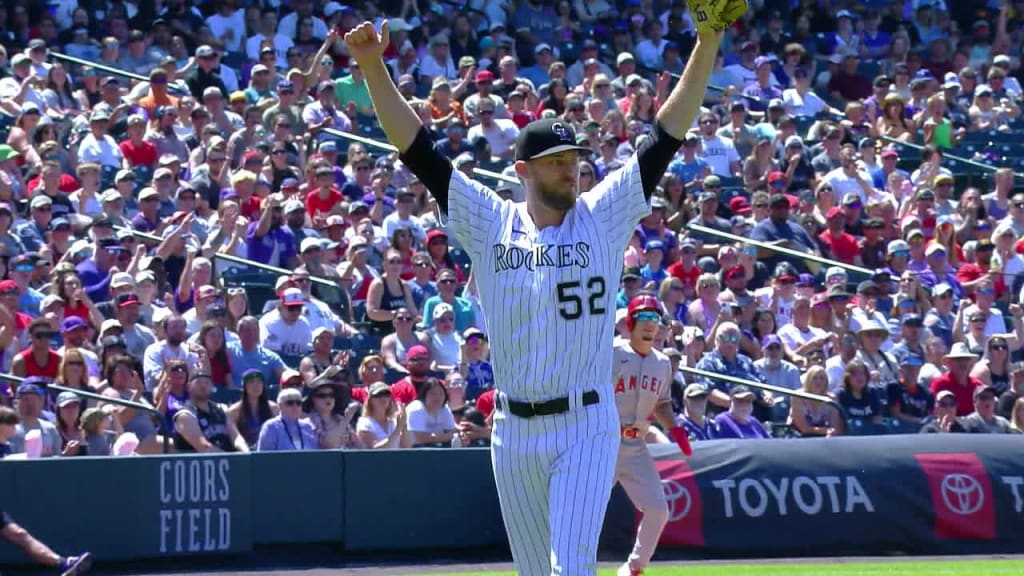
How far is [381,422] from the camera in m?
12.4

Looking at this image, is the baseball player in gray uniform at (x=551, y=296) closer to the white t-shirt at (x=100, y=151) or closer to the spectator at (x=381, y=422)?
the spectator at (x=381, y=422)

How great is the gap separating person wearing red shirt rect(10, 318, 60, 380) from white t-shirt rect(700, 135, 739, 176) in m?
8.16

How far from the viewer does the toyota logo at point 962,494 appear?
1246 centimetres

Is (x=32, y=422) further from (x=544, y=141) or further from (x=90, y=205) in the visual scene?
(x=544, y=141)

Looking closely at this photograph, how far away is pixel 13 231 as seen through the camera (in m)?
13.7

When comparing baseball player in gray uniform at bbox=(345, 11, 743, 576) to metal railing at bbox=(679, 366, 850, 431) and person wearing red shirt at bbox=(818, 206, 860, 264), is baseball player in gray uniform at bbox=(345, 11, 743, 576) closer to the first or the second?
metal railing at bbox=(679, 366, 850, 431)

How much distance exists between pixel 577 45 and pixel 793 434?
8372 mm

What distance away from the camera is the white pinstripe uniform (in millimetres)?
5434

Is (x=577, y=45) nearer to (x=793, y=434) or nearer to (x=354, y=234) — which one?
(x=354, y=234)

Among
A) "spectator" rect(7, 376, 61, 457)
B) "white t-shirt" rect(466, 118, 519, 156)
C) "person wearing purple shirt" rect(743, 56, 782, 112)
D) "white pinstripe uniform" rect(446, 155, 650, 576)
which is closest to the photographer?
"white pinstripe uniform" rect(446, 155, 650, 576)

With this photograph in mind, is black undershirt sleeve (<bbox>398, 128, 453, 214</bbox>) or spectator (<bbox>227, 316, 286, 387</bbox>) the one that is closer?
black undershirt sleeve (<bbox>398, 128, 453, 214</bbox>)

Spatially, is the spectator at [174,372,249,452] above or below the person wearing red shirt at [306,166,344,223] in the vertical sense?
below

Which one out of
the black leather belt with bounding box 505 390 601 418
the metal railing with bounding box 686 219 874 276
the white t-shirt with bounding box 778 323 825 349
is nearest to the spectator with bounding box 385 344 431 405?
the white t-shirt with bounding box 778 323 825 349

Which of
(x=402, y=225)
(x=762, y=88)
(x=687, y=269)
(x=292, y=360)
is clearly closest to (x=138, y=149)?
(x=402, y=225)
